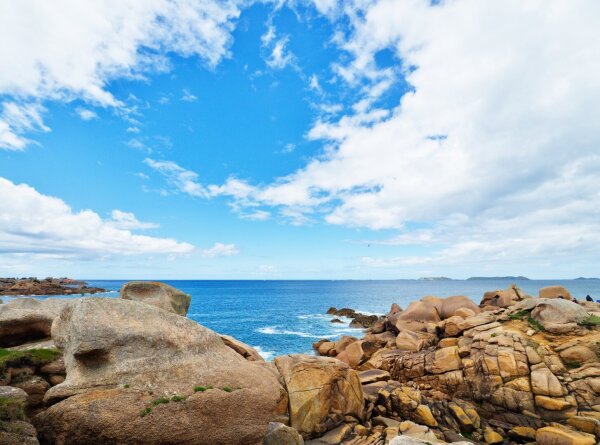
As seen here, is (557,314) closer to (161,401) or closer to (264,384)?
(264,384)

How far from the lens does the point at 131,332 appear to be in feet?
42.3

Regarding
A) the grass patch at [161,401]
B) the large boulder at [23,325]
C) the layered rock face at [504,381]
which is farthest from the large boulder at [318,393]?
the large boulder at [23,325]

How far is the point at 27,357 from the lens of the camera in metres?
12.9

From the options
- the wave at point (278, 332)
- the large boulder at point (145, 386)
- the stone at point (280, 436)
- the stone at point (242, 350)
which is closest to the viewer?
the large boulder at point (145, 386)

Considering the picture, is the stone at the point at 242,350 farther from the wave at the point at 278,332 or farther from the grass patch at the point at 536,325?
the wave at the point at 278,332

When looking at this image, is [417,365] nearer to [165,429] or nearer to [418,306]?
[418,306]

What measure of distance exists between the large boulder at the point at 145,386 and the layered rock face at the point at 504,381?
25.6 feet

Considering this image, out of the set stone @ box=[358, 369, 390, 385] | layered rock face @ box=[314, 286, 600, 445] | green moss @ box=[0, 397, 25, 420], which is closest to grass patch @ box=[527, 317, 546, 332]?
layered rock face @ box=[314, 286, 600, 445]

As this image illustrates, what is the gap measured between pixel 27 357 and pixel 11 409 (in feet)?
15.6

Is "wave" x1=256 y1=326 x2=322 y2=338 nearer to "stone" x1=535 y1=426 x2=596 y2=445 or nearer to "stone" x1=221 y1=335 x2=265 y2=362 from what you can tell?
"stone" x1=221 y1=335 x2=265 y2=362

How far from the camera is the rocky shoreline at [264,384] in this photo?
11.2 metres

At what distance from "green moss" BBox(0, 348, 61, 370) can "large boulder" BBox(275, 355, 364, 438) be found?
1101 centimetres

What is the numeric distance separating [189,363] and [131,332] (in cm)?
279

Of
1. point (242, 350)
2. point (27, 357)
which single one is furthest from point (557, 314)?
point (27, 357)
